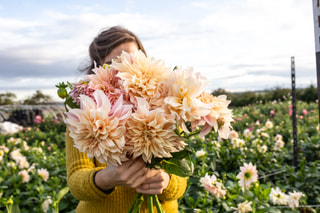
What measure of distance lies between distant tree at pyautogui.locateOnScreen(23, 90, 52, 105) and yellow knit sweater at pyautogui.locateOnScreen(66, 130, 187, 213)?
27.5 feet

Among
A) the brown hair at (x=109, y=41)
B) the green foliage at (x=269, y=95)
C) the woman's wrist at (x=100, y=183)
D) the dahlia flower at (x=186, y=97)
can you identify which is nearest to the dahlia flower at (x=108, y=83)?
the dahlia flower at (x=186, y=97)

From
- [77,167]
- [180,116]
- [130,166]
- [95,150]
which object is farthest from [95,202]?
[180,116]

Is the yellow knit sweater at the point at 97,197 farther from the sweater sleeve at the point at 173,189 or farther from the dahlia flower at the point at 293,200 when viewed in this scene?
the dahlia flower at the point at 293,200

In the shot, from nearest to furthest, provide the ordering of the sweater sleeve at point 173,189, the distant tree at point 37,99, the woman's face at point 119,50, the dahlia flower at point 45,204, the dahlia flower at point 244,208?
the sweater sleeve at point 173,189
the woman's face at point 119,50
the dahlia flower at point 244,208
the dahlia flower at point 45,204
the distant tree at point 37,99

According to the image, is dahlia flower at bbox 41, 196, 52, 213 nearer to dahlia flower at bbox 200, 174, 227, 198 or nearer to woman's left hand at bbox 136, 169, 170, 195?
dahlia flower at bbox 200, 174, 227, 198

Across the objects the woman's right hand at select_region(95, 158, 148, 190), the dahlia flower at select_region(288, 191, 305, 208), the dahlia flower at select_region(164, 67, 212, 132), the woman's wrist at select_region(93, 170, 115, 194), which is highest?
the dahlia flower at select_region(164, 67, 212, 132)

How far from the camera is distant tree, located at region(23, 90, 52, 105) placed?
8.99 metres

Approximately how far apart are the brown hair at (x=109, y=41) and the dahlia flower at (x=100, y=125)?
2.44 ft

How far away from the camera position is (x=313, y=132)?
425cm

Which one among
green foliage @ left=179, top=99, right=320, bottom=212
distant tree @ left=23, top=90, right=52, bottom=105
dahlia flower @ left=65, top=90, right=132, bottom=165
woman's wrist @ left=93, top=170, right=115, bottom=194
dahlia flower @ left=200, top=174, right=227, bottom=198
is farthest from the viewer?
distant tree @ left=23, top=90, right=52, bottom=105

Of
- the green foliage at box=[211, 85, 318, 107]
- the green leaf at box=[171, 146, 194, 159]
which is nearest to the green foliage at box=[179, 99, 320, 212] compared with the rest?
the green leaf at box=[171, 146, 194, 159]

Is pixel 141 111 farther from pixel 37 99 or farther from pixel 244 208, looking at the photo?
pixel 37 99

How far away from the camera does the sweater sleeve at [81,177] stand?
1.05m

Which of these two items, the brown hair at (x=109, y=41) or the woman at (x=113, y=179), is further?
the brown hair at (x=109, y=41)
